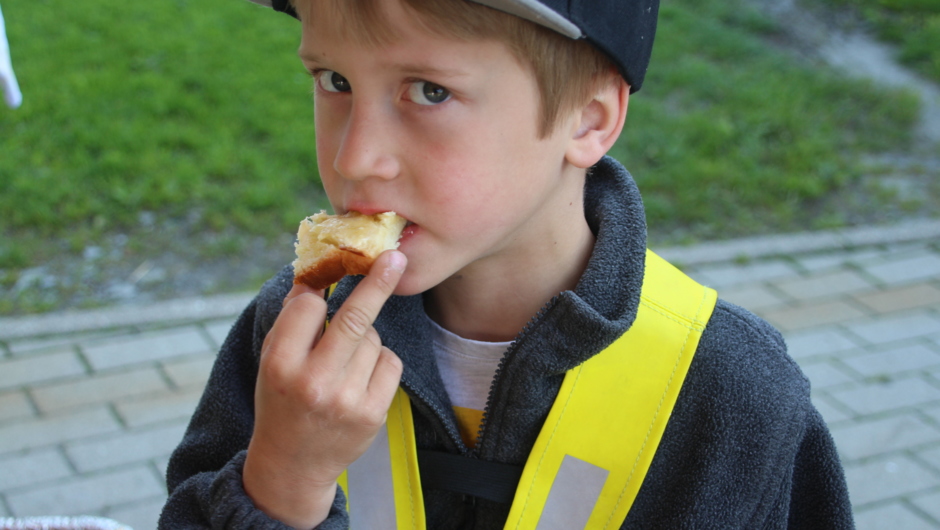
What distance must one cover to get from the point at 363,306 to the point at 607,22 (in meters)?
0.58

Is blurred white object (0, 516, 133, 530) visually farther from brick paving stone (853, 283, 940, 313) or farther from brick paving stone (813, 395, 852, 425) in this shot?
brick paving stone (853, 283, 940, 313)

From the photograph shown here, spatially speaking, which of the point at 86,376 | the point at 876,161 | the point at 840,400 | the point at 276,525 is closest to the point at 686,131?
the point at 876,161

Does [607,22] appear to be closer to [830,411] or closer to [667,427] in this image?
[667,427]

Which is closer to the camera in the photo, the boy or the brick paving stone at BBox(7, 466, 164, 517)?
the boy

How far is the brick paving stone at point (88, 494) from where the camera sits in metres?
3.12

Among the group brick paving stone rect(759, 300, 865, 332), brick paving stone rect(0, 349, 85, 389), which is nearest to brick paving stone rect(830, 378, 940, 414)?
brick paving stone rect(759, 300, 865, 332)

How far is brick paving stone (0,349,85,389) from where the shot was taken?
3631 mm

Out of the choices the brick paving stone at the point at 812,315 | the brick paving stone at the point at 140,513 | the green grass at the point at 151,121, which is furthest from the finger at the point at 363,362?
the green grass at the point at 151,121

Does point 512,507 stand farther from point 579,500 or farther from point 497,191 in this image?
point 497,191

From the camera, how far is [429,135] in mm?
1449

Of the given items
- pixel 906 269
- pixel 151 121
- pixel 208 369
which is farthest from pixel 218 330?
pixel 906 269

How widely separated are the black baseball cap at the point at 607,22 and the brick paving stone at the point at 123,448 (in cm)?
246

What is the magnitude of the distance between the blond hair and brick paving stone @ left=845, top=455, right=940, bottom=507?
2586 millimetres

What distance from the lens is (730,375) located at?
5.37 ft
